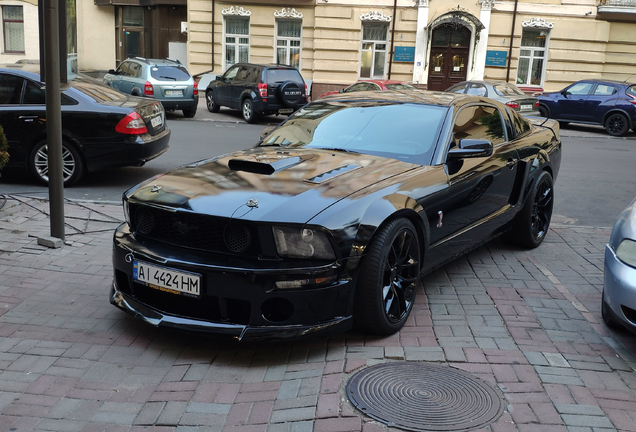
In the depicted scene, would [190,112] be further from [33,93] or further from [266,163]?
[266,163]

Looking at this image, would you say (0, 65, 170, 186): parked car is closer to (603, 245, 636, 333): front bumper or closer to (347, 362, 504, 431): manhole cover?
(347, 362, 504, 431): manhole cover

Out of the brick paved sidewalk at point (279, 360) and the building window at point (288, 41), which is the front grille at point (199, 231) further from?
the building window at point (288, 41)

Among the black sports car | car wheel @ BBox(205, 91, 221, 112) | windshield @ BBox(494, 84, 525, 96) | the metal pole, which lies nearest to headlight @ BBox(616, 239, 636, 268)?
the black sports car

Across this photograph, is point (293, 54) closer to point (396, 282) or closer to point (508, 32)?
point (508, 32)

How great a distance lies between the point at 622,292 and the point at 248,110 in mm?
16006

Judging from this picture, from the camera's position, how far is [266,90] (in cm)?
1866

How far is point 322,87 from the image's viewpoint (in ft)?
83.5

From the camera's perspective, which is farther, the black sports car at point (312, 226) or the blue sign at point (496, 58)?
the blue sign at point (496, 58)

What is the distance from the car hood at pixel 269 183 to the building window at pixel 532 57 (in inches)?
919

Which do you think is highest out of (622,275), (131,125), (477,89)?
(477,89)

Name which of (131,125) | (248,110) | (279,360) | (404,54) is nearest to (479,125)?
(279,360)

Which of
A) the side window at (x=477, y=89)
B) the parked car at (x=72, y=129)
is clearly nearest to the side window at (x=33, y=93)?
the parked car at (x=72, y=129)

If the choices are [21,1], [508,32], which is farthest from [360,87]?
[21,1]

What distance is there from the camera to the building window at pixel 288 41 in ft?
84.7
